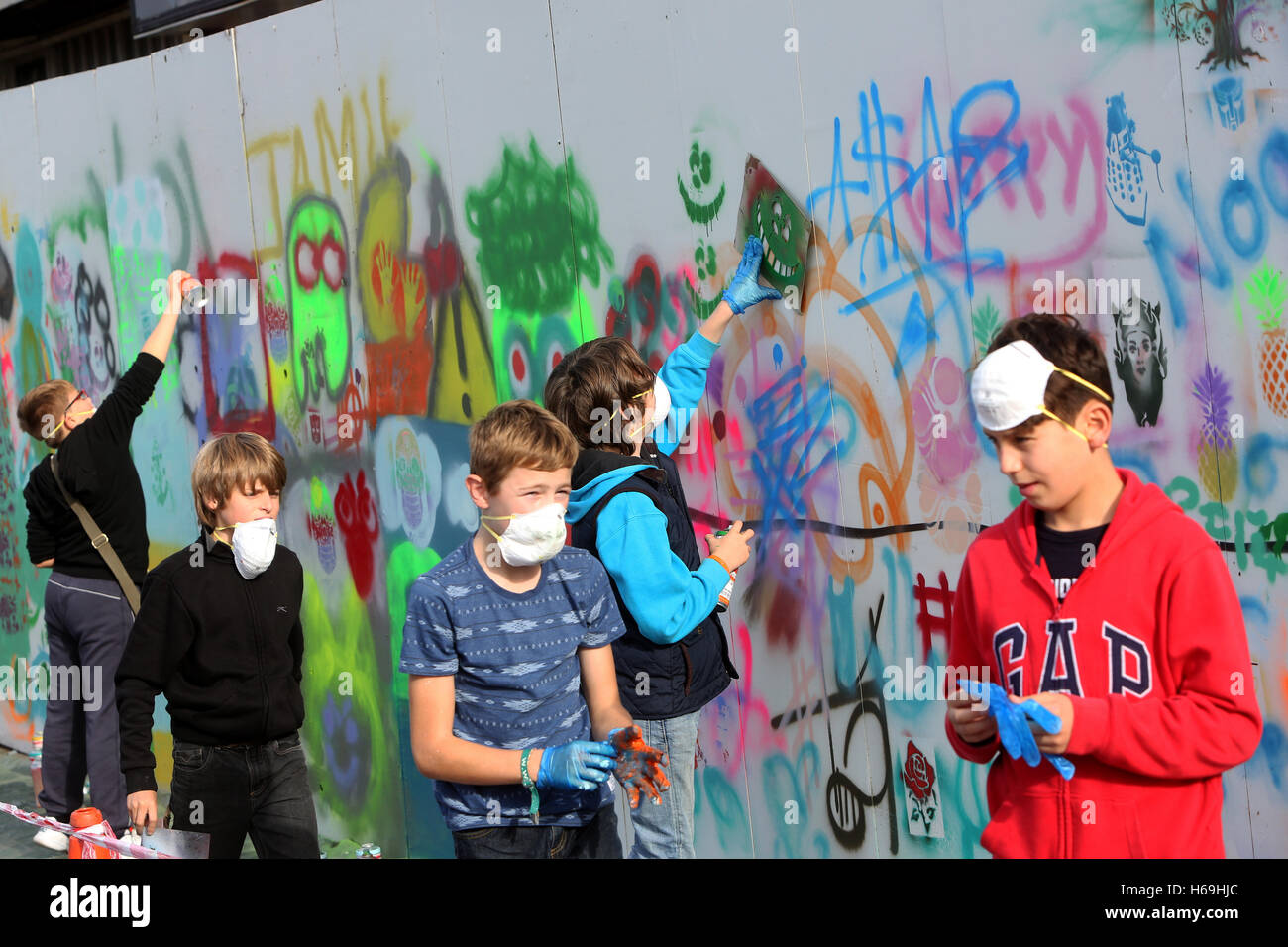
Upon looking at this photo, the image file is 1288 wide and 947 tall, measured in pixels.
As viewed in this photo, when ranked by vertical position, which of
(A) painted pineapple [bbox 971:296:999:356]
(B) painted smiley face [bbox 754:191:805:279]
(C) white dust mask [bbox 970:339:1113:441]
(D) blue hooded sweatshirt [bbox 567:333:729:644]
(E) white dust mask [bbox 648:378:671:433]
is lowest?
(D) blue hooded sweatshirt [bbox 567:333:729:644]

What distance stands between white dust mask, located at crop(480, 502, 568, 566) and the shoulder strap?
2850mm

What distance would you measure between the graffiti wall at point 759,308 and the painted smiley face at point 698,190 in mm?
13

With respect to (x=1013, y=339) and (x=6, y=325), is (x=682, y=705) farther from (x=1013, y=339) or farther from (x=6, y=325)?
(x=6, y=325)

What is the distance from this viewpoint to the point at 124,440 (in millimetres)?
5383

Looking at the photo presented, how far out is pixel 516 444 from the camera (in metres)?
3.14

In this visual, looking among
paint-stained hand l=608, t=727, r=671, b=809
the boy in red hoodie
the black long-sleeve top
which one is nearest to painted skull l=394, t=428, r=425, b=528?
the black long-sleeve top

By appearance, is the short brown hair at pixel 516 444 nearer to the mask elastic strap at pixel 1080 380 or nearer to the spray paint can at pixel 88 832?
the mask elastic strap at pixel 1080 380

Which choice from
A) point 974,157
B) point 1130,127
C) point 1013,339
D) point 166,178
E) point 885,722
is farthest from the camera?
point 166,178

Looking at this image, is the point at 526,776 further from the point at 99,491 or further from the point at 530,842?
the point at 99,491

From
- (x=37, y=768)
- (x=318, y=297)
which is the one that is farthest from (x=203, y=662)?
(x=37, y=768)

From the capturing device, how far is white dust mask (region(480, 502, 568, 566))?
309cm

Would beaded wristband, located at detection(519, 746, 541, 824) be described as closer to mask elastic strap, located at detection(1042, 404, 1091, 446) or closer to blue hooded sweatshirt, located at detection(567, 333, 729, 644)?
blue hooded sweatshirt, located at detection(567, 333, 729, 644)
